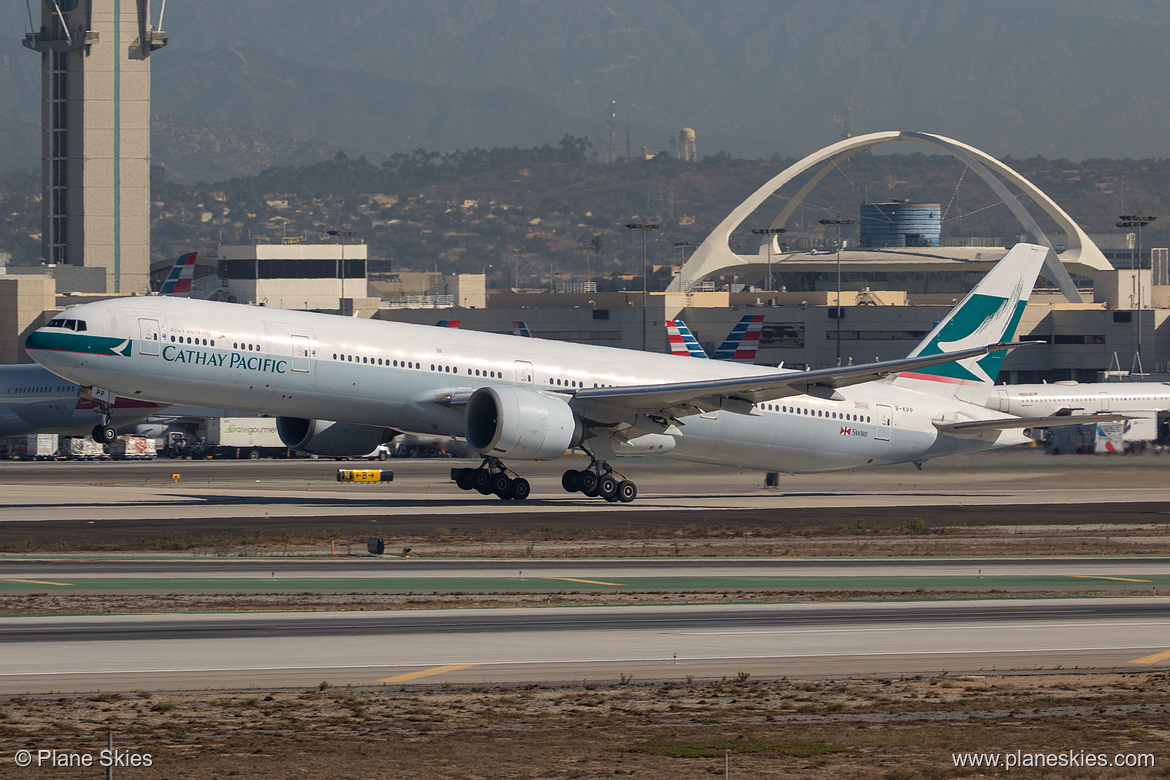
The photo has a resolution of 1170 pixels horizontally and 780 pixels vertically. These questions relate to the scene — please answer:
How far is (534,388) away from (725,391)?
271 inches

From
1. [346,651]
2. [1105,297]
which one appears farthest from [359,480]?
[1105,297]

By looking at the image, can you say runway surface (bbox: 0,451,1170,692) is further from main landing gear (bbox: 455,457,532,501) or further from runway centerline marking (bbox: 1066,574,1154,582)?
main landing gear (bbox: 455,457,532,501)

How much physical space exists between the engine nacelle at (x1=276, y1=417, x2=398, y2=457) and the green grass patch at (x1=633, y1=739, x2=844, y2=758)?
118 ft

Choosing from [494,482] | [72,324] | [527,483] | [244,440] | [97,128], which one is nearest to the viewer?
[72,324]

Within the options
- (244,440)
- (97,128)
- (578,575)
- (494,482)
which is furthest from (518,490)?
(97,128)

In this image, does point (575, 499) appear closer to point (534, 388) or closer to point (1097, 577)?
point (534, 388)

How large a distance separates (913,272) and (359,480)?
124 m

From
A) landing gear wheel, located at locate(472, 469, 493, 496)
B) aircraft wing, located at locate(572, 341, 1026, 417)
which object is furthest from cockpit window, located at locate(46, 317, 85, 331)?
aircraft wing, located at locate(572, 341, 1026, 417)

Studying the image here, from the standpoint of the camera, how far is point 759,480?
231 feet

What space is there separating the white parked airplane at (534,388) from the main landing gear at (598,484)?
2.1 inches

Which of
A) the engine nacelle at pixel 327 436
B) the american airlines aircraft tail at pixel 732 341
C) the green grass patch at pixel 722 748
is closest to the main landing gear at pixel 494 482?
the engine nacelle at pixel 327 436

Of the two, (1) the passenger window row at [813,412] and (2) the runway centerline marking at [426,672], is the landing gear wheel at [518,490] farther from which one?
(2) the runway centerline marking at [426,672]

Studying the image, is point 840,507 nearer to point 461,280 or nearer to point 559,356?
point 559,356

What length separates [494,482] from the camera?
54125 millimetres
